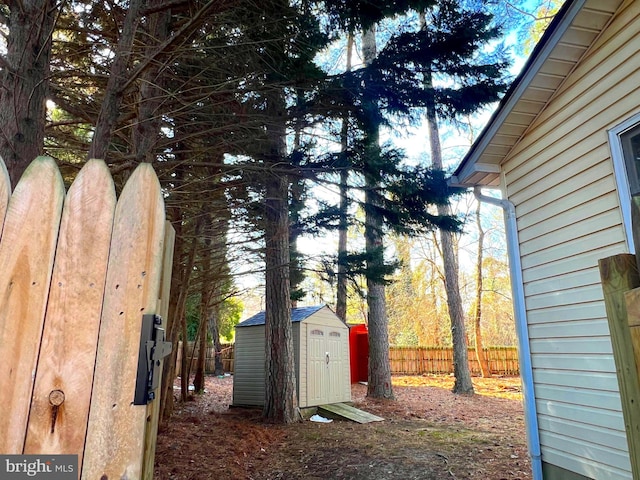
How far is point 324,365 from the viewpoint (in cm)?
980

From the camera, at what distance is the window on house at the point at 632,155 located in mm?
3025

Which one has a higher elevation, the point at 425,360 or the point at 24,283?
the point at 24,283

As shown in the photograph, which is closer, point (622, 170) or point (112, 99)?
point (112, 99)

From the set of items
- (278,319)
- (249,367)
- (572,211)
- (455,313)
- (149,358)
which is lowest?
(249,367)

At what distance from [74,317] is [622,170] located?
367 cm

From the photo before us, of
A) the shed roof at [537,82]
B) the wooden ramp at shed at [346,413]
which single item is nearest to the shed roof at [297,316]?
the wooden ramp at shed at [346,413]

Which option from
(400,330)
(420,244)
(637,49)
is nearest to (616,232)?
(637,49)

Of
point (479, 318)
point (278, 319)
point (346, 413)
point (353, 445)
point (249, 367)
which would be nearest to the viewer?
point (353, 445)

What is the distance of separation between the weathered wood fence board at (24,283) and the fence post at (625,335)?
1.43 meters

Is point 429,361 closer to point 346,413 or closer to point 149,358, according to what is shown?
point 346,413

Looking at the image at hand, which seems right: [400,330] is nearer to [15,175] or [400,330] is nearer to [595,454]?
[595,454]

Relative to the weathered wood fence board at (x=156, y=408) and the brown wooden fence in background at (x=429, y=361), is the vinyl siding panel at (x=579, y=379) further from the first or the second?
the brown wooden fence in background at (x=429, y=361)

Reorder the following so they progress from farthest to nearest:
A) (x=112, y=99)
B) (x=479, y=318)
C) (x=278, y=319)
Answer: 1. (x=479, y=318)
2. (x=278, y=319)
3. (x=112, y=99)

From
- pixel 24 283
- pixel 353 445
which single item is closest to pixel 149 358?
pixel 24 283
